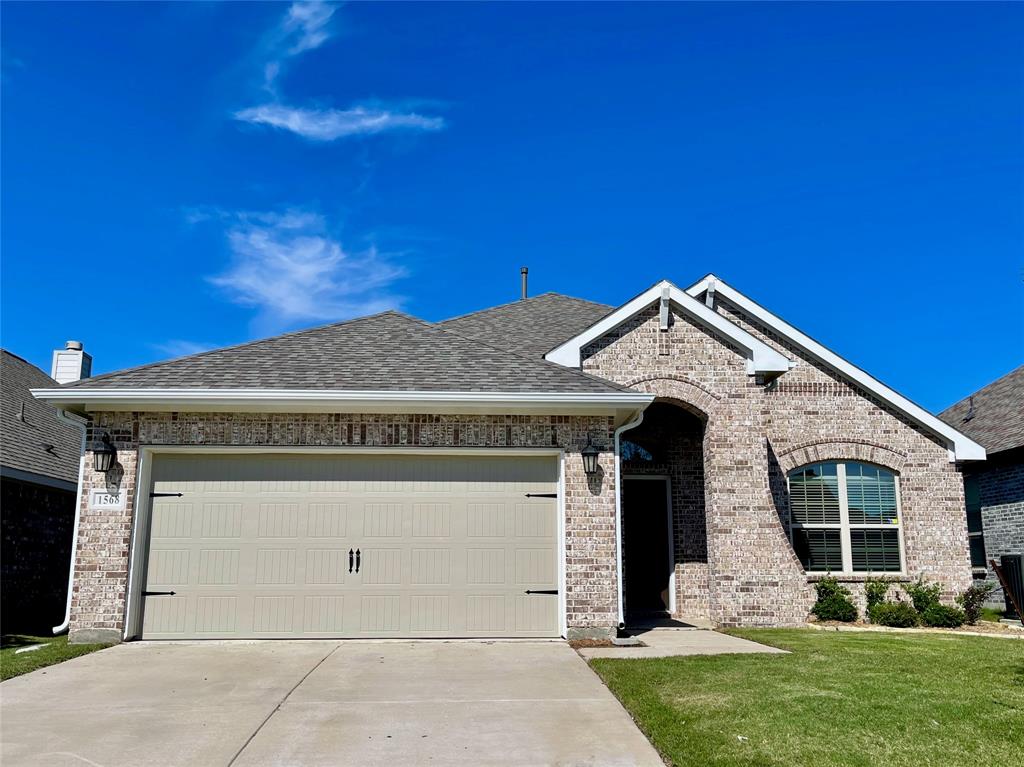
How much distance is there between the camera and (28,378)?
55.6ft

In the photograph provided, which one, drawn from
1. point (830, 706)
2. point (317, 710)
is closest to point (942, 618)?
point (830, 706)

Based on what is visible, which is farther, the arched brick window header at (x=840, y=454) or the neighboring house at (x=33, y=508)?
the arched brick window header at (x=840, y=454)

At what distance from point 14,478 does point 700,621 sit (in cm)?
1132

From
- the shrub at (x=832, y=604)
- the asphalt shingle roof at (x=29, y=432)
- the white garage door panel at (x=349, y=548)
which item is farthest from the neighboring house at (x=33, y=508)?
the shrub at (x=832, y=604)

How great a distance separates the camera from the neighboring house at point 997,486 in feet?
50.0

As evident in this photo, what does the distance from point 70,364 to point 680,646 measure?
1653 centimetres

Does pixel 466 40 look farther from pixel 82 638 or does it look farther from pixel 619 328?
pixel 82 638

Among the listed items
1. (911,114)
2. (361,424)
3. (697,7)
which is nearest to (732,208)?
(911,114)

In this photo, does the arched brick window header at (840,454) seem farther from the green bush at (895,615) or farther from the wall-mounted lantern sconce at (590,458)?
the wall-mounted lantern sconce at (590,458)

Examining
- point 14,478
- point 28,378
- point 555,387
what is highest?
point 28,378

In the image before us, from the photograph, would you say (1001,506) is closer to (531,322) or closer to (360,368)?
(531,322)

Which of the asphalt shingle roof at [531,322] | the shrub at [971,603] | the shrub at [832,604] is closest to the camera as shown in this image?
the shrub at [832,604]

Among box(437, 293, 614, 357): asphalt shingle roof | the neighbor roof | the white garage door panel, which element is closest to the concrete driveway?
the white garage door panel

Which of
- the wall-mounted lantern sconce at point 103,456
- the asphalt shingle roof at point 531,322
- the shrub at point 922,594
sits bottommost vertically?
the shrub at point 922,594
